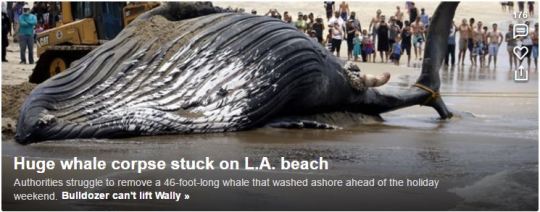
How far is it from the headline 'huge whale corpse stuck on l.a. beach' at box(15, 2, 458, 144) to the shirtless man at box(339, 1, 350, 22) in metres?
15.7

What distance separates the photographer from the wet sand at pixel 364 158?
712 centimetres

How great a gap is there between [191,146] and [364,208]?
2.27 m

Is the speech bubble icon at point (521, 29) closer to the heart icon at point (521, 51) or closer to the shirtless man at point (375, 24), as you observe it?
the heart icon at point (521, 51)

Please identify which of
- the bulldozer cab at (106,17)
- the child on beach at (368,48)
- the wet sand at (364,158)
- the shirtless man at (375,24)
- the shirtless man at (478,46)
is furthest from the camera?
the shirtless man at (375,24)

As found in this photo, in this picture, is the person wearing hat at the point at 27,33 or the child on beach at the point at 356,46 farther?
the child on beach at the point at 356,46

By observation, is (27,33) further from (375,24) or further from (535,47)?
(375,24)

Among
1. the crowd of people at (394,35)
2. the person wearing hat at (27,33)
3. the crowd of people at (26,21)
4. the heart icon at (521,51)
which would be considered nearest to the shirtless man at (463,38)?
the crowd of people at (394,35)

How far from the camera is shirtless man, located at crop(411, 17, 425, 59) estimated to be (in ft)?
83.5

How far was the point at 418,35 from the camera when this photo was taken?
26484 mm

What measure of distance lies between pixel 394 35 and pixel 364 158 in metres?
19.4

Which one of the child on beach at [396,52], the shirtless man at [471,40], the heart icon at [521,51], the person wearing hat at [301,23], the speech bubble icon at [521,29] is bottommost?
the child on beach at [396,52]

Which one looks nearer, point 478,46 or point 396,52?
point 478,46

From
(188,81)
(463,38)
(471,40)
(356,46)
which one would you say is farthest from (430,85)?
(356,46)

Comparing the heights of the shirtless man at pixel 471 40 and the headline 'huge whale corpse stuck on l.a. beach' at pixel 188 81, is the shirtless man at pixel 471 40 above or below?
below
